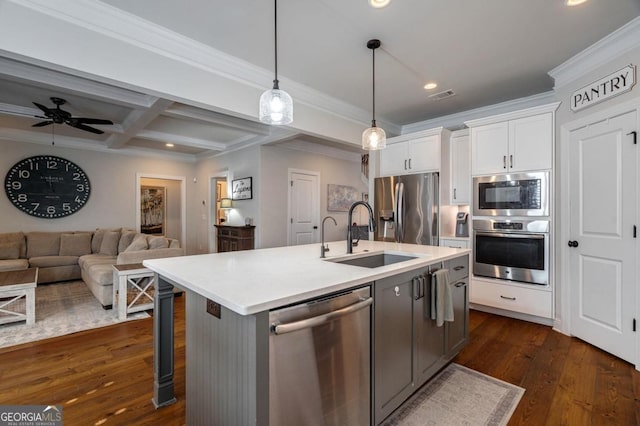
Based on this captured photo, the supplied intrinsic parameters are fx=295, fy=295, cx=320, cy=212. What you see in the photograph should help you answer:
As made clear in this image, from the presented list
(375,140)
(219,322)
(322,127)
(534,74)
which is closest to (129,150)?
(322,127)

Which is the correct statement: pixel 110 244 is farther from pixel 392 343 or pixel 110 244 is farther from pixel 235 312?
pixel 392 343

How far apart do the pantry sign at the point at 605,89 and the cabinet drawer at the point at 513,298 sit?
6.34ft

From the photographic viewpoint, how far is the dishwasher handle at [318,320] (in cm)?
114

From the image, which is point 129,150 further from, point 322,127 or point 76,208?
point 322,127

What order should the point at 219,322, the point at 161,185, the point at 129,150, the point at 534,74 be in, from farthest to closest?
the point at 161,185, the point at 129,150, the point at 534,74, the point at 219,322

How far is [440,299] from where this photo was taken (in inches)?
78.8

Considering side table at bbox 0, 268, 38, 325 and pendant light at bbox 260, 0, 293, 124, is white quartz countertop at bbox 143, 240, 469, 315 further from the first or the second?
side table at bbox 0, 268, 38, 325

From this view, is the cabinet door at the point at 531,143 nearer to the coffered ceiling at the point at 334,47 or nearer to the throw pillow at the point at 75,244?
the coffered ceiling at the point at 334,47

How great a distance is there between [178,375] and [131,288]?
6.76 ft

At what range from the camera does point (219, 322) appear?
1.28 m

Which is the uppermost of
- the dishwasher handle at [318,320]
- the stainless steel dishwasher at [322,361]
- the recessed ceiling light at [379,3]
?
the recessed ceiling light at [379,3]

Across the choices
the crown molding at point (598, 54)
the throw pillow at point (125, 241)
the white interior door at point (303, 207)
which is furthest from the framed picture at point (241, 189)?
the crown molding at point (598, 54)

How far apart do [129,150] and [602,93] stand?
7.70 m

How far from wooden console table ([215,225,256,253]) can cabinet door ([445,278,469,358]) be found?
149 inches
